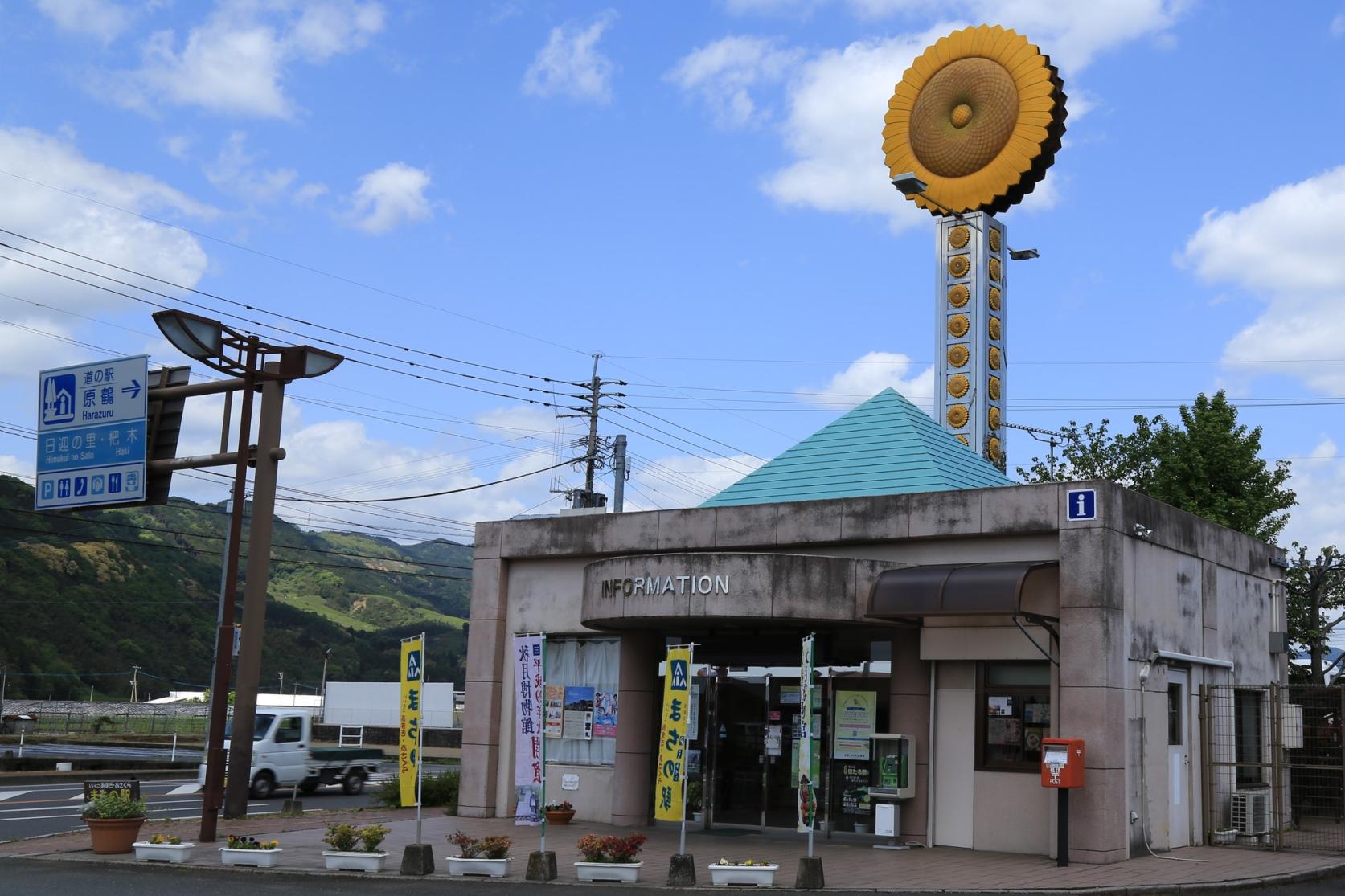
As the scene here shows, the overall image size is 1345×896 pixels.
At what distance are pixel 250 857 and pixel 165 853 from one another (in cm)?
141

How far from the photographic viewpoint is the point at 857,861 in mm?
17719

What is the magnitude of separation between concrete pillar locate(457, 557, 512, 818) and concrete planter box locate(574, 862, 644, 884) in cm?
818

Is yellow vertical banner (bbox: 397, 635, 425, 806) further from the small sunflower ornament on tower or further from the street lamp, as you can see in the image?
the small sunflower ornament on tower

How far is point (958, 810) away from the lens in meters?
19.2

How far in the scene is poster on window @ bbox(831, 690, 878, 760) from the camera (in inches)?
808

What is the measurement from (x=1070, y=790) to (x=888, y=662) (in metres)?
3.61

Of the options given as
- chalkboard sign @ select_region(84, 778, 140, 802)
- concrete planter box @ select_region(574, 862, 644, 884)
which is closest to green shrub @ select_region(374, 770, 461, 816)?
chalkboard sign @ select_region(84, 778, 140, 802)

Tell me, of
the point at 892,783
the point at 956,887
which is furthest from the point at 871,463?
the point at 956,887

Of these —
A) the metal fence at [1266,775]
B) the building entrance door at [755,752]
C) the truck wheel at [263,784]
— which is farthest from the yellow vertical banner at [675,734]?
the truck wheel at [263,784]

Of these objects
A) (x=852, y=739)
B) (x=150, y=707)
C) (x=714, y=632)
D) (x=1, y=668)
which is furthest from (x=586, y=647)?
(x=1, y=668)

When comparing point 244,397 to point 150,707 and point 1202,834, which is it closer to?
point 1202,834

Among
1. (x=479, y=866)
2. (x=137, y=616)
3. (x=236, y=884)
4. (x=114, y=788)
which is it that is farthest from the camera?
(x=137, y=616)

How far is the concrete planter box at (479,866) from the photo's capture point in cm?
1625

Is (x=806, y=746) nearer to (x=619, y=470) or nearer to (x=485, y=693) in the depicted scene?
(x=485, y=693)
